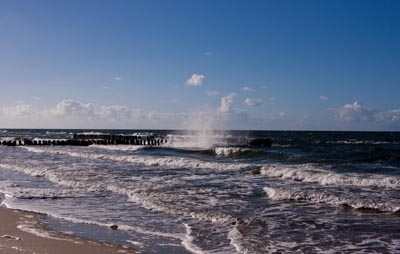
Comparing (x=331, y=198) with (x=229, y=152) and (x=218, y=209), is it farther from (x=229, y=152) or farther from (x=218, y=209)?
(x=229, y=152)

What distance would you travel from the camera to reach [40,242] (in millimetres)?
9352

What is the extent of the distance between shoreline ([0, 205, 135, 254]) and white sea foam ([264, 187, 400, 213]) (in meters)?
7.97

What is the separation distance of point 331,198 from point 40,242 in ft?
31.7

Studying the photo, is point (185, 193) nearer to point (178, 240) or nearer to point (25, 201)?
point (25, 201)

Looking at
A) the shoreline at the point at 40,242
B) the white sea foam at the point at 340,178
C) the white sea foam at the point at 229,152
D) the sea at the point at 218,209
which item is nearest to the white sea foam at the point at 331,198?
the sea at the point at 218,209

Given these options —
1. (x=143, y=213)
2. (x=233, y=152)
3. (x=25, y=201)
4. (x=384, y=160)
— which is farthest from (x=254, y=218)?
(x=233, y=152)

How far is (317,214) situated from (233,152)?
30.4 meters

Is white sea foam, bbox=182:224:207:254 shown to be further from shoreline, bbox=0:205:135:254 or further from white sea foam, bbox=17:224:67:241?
white sea foam, bbox=17:224:67:241

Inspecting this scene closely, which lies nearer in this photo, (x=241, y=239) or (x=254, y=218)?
(x=241, y=239)

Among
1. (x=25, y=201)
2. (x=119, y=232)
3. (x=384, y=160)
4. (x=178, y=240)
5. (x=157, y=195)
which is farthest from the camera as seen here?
(x=384, y=160)

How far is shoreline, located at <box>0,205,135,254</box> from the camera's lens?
871cm

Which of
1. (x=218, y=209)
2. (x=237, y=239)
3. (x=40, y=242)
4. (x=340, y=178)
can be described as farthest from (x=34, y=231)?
(x=340, y=178)

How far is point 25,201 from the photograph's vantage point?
15195 millimetres

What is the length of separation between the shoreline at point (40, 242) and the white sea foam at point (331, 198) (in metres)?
7.97
